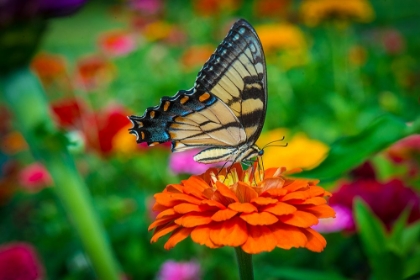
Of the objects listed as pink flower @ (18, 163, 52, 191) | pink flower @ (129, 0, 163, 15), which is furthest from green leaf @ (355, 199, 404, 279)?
pink flower @ (129, 0, 163, 15)

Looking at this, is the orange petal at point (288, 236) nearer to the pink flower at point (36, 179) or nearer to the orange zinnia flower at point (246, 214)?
the orange zinnia flower at point (246, 214)

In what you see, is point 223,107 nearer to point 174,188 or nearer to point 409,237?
point 174,188

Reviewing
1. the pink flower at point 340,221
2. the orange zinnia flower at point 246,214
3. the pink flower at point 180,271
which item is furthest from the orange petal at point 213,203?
the pink flower at point 180,271

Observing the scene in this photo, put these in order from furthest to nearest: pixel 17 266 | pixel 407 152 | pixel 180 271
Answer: pixel 407 152 < pixel 180 271 < pixel 17 266

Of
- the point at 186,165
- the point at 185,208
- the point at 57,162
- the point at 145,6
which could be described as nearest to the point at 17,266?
the point at 57,162

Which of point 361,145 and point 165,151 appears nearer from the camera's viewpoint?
point 361,145

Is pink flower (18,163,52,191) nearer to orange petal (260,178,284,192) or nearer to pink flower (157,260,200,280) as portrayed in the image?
pink flower (157,260,200,280)

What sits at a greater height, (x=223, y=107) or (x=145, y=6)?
(x=145, y=6)

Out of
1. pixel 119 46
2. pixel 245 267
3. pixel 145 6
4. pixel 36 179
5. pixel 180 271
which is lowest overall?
pixel 180 271
